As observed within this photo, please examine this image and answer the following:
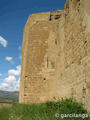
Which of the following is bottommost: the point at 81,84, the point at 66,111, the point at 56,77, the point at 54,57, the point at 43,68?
the point at 66,111

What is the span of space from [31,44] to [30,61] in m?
0.95

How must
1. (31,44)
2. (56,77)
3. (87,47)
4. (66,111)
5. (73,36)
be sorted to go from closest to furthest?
(66,111)
(87,47)
(73,36)
(56,77)
(31,44)

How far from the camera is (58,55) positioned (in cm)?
762

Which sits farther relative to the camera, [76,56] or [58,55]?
[58,55]

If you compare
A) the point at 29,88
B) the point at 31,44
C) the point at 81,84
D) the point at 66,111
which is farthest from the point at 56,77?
the point at 66,111

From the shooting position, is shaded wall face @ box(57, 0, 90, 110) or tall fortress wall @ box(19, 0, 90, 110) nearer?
shaded wall face @ box(57, 0, 90, 110)

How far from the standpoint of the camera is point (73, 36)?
570 cm

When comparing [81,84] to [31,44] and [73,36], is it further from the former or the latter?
[31,44]

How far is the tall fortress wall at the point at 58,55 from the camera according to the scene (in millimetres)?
4634

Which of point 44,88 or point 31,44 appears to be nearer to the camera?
point 44,88

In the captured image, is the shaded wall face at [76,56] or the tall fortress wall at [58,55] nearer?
the shaded wall face at [76,56]

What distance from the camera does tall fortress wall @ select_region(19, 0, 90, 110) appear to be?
463 centimetres

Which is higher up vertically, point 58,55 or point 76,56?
point 58,55

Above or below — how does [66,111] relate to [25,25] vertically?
below
